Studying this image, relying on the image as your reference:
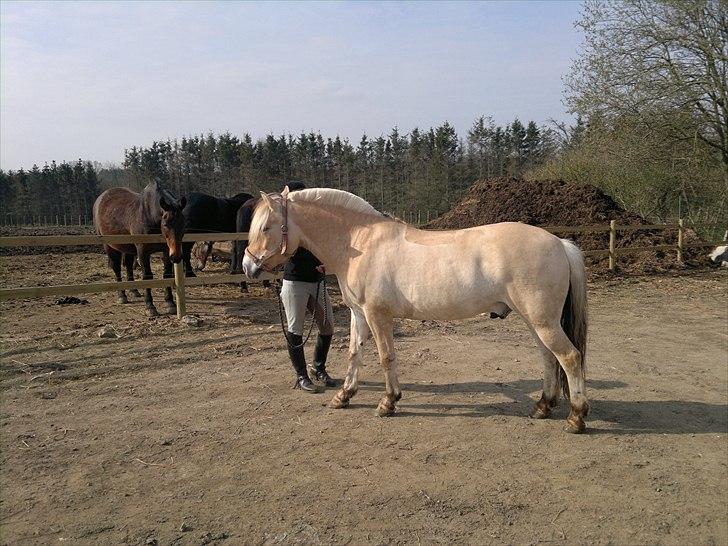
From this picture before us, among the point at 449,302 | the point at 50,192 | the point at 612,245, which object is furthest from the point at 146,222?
the point at 50,192

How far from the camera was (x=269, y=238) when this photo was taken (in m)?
3.93

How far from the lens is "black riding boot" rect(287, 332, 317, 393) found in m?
4.51

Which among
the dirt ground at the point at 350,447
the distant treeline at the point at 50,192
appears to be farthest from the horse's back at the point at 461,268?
the distant treeline at the point at 50,192

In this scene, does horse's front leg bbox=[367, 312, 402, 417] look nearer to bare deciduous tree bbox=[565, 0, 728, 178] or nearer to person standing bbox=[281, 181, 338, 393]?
person standing bbox=[281, 181, 338, 393]

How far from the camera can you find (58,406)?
4.19 metres

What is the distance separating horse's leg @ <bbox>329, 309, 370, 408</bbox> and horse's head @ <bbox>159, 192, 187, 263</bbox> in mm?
4011

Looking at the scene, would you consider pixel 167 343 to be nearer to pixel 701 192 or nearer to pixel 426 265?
pixel 426 265

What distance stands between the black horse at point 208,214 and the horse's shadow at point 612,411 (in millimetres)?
6789

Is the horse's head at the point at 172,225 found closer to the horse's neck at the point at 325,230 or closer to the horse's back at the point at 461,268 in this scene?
the horse's neck at the point at 325,230

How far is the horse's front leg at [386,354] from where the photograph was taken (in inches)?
151

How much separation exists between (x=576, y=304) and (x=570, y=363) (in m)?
0.51

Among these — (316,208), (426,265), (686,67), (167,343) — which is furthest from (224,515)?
(686,67)

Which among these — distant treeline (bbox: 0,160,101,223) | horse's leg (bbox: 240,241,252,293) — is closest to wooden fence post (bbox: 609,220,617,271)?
horse's leg (bbox: 240,241,252,293)

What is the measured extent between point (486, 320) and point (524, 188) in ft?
29.4
